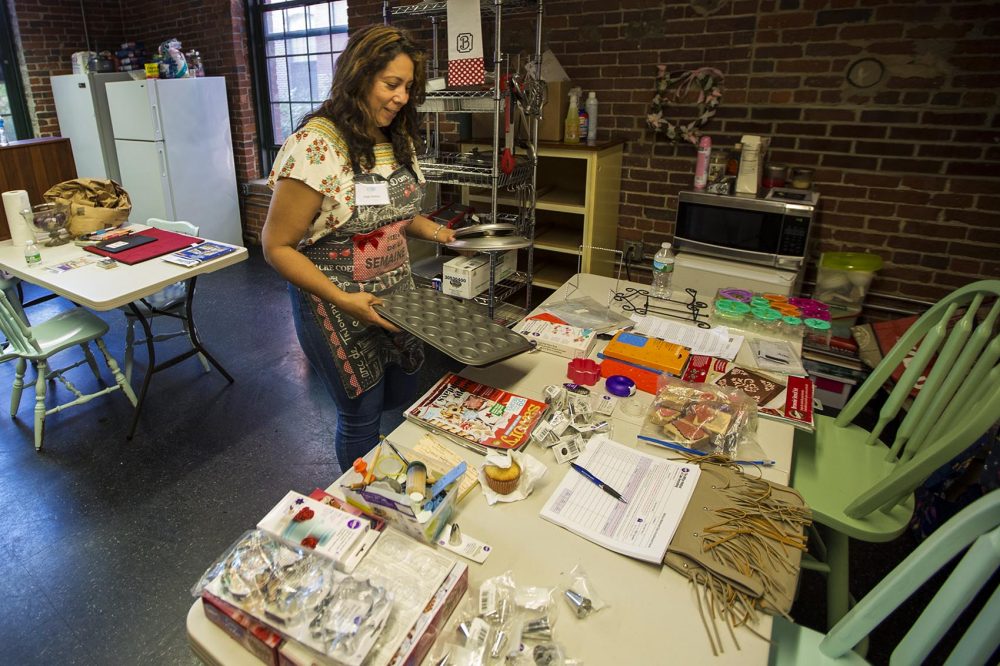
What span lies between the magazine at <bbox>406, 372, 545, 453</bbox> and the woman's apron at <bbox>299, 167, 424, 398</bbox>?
0.78ft

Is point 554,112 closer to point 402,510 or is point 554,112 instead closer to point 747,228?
point 747,228

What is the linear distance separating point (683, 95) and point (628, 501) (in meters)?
2.58

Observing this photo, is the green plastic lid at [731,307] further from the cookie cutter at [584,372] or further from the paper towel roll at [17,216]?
the paper towel roll at [17,216]

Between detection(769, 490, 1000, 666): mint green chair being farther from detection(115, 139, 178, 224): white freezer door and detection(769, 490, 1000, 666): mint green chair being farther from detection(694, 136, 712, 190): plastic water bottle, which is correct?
detection(115, 139, 178, 224): white freezer door

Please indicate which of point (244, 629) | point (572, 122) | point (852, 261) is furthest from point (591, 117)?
point (244, 629)

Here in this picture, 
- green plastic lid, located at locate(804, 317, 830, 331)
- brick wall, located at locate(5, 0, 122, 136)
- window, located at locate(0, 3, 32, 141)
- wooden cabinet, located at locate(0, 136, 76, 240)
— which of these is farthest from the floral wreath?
window, located at locate(0, 3, 32, 141)

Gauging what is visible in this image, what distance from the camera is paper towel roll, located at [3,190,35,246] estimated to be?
2.65 metres

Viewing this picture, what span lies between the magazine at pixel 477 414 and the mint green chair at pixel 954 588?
2.32ft

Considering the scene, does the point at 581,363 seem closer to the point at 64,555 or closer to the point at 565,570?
the point at 565,570

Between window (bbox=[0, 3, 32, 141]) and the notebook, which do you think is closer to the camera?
the notebook

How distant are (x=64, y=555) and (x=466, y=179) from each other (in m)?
2.18

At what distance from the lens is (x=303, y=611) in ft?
2.72

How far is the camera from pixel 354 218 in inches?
58.8

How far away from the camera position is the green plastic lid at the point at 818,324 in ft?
6.29
